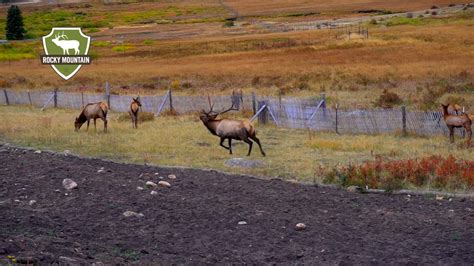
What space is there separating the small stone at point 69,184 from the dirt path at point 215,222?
136 mm

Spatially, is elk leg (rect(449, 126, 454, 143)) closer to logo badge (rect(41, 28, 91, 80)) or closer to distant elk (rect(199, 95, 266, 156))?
distant elk (rect(199, 95, 266, 156))

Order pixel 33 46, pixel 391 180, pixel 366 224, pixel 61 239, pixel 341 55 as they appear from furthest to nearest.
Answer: pixel 33 46, pixel 341 55, pixel 391 180, pixel 366 224, pixel 61 239

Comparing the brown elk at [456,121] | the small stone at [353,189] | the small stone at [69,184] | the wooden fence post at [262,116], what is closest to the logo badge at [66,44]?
Result: the wooden fence post at [262,116]

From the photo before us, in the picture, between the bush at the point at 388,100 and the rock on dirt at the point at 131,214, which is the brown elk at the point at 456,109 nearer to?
the bush at the point at 388,100

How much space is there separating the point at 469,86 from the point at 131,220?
23510mm

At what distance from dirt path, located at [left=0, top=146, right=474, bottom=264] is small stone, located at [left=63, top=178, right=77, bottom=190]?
136mm

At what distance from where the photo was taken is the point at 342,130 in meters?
23.6

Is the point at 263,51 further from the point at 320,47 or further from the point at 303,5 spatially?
the point at 303,5

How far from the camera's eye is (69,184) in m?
13.6

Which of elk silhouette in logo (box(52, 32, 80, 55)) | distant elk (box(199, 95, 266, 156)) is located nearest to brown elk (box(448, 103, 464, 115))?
distant elk (box(199, 95, 266, 156))

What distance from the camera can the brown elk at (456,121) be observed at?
2022 cm

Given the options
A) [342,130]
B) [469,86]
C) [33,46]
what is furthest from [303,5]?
[342,130]

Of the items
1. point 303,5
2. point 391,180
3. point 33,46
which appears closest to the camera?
point 391,180

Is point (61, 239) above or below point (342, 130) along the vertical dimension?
above
